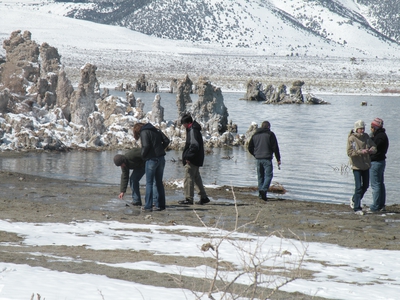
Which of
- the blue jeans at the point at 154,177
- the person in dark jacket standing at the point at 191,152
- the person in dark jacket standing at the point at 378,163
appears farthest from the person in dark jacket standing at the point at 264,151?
the blue jeans at the point at 154,177

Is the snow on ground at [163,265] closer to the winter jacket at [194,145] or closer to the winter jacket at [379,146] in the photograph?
the winter jacket at [194,145]

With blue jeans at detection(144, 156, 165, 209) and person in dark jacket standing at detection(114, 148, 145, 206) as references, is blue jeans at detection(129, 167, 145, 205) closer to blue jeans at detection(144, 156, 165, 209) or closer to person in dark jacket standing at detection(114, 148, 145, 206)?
person in dark jacket standing at detection(114, 148, 145, 206)

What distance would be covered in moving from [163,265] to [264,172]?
6510 millimetres

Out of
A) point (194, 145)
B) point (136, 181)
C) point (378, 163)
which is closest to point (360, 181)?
point (378, 163)

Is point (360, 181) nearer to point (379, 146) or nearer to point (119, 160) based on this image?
point (379, 146)

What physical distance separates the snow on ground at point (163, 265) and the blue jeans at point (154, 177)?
1.44 metres

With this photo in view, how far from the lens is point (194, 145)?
41.5 ft

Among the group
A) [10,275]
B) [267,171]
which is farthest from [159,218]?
[10,275]

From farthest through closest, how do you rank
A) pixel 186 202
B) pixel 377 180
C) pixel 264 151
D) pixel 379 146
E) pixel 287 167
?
pixel 287 167
pixel 264 151
pixel 186 202
pixel 377 180
pixel 379 146

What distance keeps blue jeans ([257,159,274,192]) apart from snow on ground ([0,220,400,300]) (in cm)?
373

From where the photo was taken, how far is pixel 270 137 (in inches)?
551

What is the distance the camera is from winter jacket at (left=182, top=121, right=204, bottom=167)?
12625 millimetres

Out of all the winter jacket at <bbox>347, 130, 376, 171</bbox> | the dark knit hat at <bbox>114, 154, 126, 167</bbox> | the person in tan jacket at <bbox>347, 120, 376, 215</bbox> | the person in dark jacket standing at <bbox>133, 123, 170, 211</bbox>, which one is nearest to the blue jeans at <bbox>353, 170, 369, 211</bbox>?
the person in tan jacket at <bbox>347, 120, 376, 215</bbox>

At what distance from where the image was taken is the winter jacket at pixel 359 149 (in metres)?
12.1
